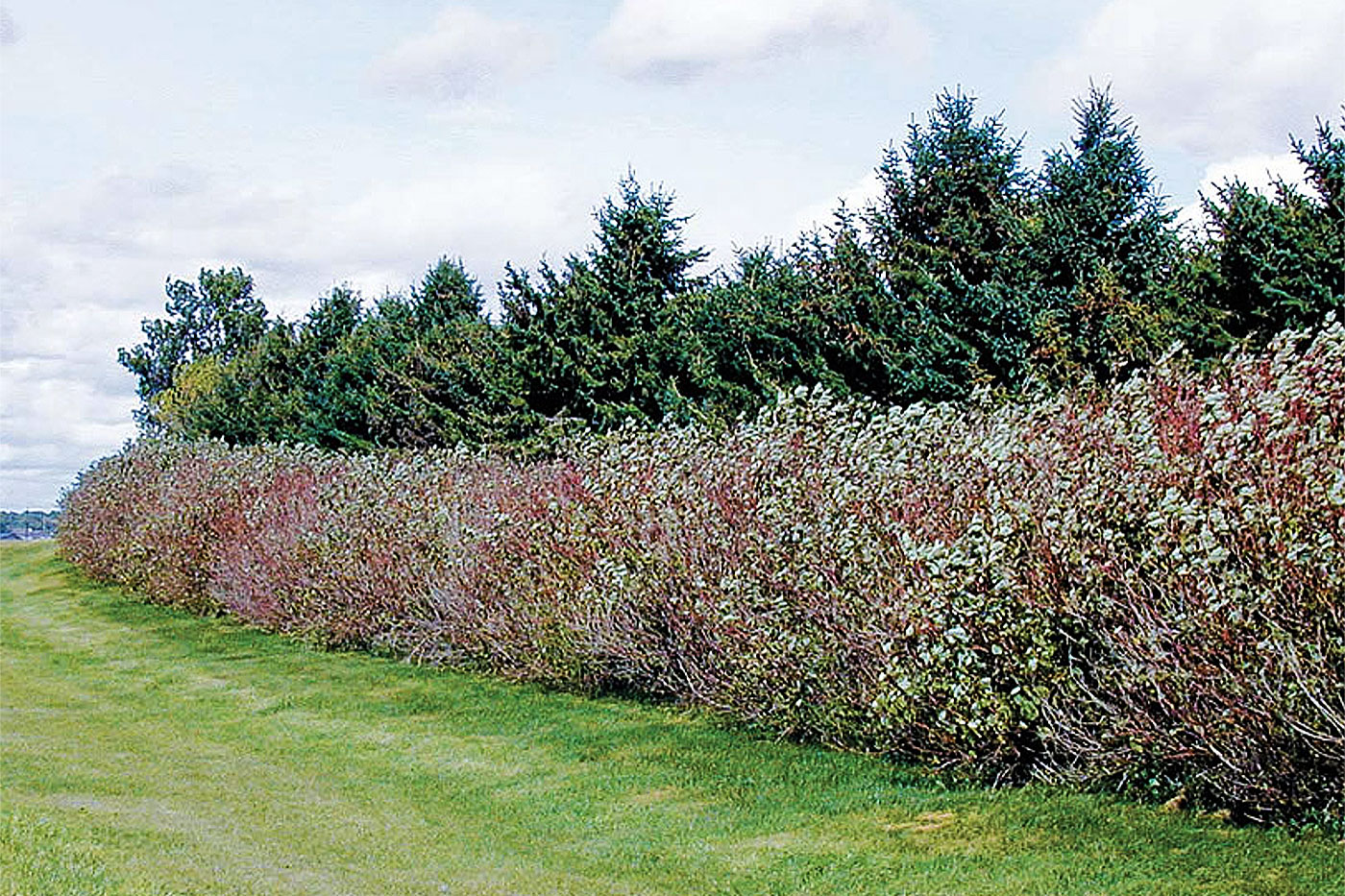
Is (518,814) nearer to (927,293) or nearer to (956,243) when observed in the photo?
(927,293)

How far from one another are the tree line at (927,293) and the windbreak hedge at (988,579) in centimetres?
424

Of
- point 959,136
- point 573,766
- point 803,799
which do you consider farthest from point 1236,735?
point 959,136

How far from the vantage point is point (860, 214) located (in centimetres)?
2056

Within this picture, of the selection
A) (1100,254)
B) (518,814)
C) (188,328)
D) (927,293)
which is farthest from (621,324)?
(188,328)

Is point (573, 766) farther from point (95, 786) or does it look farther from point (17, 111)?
point (17, 111)

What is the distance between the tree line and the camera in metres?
17.4

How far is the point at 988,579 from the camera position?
267 inches

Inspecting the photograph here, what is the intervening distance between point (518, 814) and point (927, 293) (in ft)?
43.3

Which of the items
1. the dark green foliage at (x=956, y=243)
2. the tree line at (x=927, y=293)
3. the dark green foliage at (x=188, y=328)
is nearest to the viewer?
the tree line at (x=927, y=293)

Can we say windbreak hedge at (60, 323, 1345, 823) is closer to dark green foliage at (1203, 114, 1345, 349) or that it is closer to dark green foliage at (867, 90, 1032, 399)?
dark green foliage at (867, 90, 1032, 399)

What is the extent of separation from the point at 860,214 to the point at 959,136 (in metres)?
1.76

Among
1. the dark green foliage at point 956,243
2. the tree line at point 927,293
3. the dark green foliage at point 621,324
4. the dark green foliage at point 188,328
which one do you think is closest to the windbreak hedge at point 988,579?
the tree line at point 927,293

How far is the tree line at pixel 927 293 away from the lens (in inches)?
683

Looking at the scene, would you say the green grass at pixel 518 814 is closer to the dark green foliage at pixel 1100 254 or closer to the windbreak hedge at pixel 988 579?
the windbreak hedge at pixel 988 579
